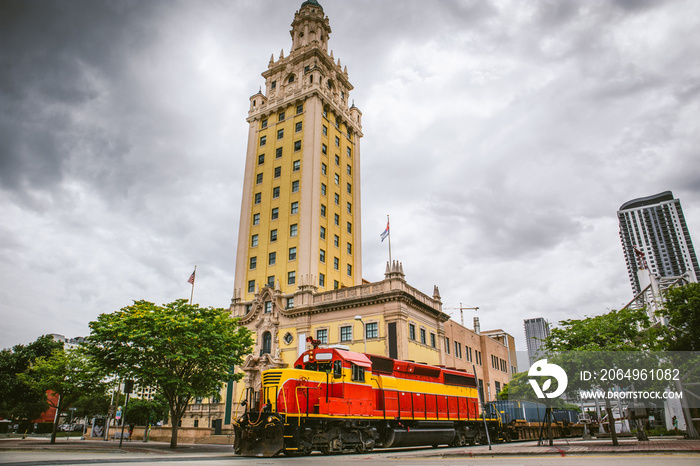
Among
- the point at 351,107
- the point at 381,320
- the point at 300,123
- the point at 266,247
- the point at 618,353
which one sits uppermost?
the point at 351,107

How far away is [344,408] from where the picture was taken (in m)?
21.4

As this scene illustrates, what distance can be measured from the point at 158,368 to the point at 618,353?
104 feet

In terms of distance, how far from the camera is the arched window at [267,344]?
48.9 meters

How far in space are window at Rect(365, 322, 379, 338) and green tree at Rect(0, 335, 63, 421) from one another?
4584cm

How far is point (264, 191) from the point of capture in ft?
193

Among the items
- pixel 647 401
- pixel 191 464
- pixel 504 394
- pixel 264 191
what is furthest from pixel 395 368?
pixel 504 394

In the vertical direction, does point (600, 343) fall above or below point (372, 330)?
below

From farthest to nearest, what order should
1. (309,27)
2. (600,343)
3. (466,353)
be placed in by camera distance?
(309,27) < (466,353) < (600,343)

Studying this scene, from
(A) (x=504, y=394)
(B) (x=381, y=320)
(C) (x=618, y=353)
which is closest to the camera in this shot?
(C) (x=618, y=353)

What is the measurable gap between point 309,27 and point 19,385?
65.2 metres

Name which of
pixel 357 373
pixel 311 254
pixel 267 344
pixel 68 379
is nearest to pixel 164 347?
pixel 68 379

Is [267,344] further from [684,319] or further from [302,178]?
[684,319]

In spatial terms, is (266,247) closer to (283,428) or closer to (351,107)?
(351,107)

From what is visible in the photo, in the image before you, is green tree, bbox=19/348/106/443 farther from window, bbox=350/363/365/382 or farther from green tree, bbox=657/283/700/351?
green tree, bbox=657/283/700/351
